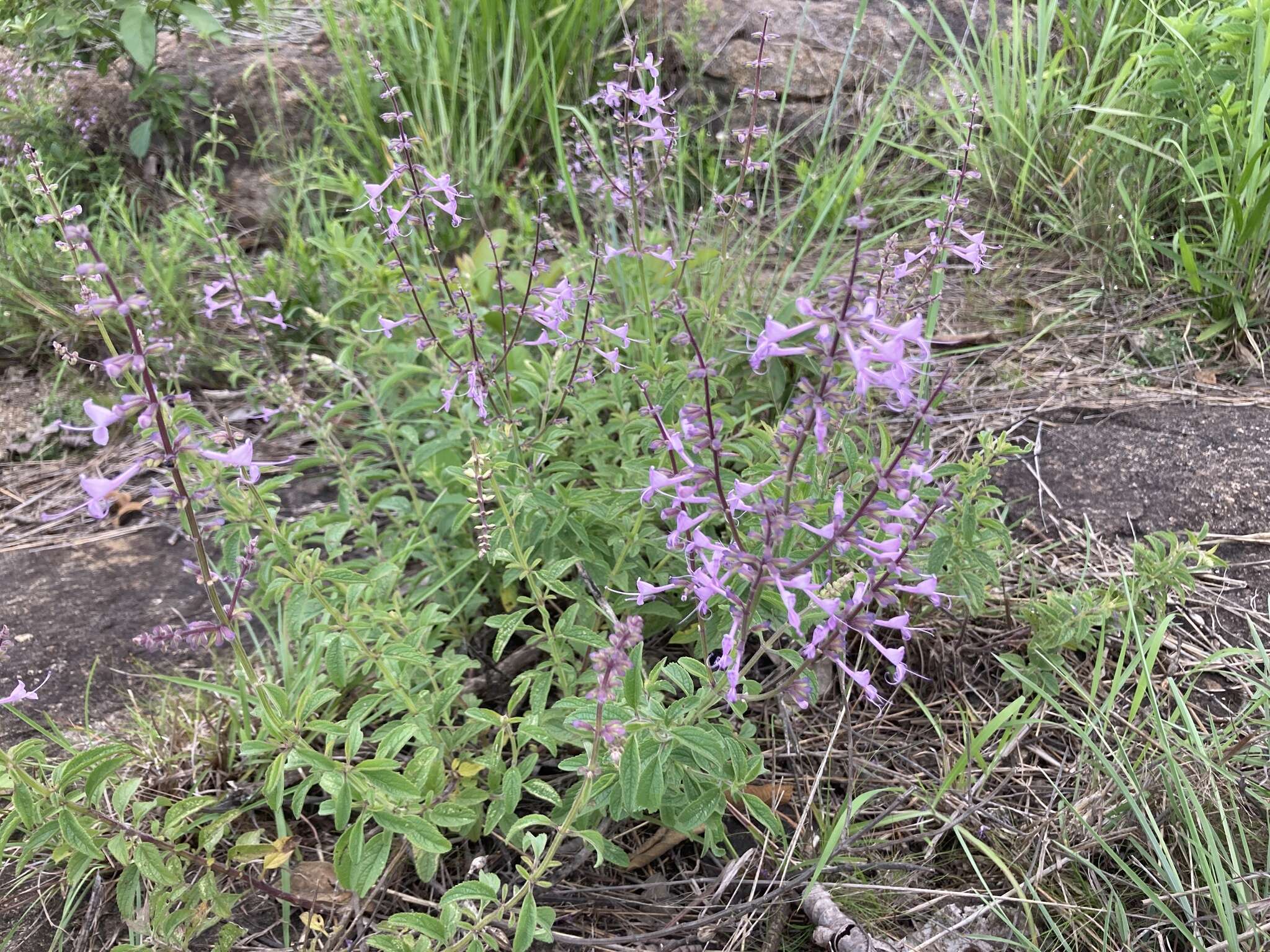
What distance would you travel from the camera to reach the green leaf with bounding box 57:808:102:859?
1.62 m

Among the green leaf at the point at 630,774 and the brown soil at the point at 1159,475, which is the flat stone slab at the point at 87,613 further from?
the brown soil at the point at 1159,475

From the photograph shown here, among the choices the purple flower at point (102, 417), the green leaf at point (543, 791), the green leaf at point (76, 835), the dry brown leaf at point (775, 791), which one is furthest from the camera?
the dry brown leaf at point (775, 791)

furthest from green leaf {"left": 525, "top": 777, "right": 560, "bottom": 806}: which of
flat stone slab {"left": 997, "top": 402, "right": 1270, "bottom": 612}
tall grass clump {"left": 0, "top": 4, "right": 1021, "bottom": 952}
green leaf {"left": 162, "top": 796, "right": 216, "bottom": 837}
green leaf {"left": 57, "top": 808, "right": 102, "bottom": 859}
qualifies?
flat stone slab {"left": 997, "top": 402, "right": 1270, "bottom": 612}

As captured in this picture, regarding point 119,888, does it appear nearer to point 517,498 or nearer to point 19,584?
point 517,498

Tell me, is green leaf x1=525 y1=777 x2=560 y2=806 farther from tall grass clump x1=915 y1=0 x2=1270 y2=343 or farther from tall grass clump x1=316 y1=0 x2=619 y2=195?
tall grass clump x1=316 y1=0 x2=619 y2=195

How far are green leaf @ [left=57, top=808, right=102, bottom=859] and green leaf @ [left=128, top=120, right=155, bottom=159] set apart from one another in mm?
4480

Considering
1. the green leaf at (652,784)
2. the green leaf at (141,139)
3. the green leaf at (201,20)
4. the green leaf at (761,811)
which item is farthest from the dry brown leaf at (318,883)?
the green leaf at (141,139)

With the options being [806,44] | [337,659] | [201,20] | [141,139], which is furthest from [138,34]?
[337,659]

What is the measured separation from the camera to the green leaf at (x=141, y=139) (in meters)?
4.92

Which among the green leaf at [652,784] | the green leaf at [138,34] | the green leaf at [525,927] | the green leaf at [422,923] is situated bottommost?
the green leaf at [422,923]

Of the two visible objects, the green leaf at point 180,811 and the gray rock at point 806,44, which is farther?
the gray rock at point 806,44

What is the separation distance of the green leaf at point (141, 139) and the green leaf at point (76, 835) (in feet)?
14.7

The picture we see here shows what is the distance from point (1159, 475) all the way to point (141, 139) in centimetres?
535

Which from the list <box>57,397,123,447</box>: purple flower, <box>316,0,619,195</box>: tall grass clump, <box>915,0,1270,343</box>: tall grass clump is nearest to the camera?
<box>57,397,123,447</box>: purple flower
